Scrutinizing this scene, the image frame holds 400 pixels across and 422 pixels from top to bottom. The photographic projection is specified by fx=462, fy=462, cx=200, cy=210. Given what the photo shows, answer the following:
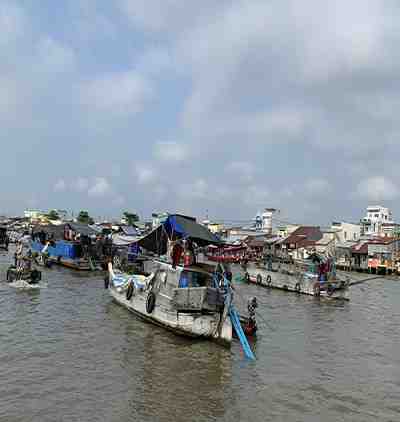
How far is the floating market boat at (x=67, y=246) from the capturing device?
36969 mm

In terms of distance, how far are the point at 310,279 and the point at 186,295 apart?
16808mm

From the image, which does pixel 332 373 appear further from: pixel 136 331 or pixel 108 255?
pixel 108 255

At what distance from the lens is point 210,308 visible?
15.6 meters

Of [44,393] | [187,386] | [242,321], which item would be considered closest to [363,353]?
[242,321]

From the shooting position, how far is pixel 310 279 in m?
30.5

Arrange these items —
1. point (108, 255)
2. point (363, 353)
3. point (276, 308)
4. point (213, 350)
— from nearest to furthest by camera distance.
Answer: point (213, 350)
point (363, 353)
point (276, 308)
point (108, 255)

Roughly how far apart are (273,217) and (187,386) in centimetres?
7425

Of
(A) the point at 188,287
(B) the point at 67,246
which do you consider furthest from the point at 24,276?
(A) the point at 188,287

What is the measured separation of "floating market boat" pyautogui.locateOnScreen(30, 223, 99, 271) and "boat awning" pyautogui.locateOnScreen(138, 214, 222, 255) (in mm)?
14502

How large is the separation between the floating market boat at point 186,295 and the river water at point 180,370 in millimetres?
503

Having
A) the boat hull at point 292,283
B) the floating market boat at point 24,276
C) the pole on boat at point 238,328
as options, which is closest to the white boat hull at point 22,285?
the floating market boat at point 24,276

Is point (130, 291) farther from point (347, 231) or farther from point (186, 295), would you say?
point (347, 231)

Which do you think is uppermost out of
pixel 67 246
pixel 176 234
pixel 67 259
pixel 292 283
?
pixel 176 234

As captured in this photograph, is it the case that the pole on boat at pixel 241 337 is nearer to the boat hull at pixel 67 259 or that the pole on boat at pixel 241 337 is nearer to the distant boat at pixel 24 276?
the distant boat at pixel 24 276
